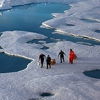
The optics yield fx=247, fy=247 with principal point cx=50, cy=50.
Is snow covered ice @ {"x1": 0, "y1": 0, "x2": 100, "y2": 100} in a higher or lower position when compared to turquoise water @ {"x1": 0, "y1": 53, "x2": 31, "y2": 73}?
higher

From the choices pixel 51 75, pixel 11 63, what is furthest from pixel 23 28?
pixel 51 75

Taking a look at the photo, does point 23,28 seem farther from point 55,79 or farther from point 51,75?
point 55,79

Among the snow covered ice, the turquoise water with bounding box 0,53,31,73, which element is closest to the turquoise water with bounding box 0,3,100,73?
the turquoise water with bounding box 0,53,31,73

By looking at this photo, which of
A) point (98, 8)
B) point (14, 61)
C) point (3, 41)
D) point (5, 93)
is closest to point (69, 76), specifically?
point (5, 93)

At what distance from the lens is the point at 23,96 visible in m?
21.5

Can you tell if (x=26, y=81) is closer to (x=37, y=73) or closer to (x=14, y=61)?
(x=37, y=73)

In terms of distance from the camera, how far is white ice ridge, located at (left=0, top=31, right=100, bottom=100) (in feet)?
70.5

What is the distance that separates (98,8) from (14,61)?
45707mm

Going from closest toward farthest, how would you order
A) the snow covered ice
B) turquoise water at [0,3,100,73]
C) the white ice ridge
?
the white ice ridge
the snow covered ice
turquoise water at [0,3,100,73]

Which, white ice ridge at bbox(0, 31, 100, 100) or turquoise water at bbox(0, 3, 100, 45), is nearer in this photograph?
white ice ridge at bbox(0, 31, 100, 100)

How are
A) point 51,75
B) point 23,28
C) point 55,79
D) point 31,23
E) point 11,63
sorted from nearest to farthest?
point 55,79 < point 51,75 < point 11,63 < point 23,28 < point 31,23

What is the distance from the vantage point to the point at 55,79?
24391mm

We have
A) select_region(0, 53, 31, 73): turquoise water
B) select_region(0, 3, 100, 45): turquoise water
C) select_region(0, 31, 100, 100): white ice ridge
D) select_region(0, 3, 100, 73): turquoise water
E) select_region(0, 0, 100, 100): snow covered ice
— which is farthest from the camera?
select_region(0, 3, 100, 45): turquoise water

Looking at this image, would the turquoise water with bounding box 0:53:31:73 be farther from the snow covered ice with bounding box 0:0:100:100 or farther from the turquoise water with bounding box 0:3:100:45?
the turquoise water with bounding box 0:3:100:45
